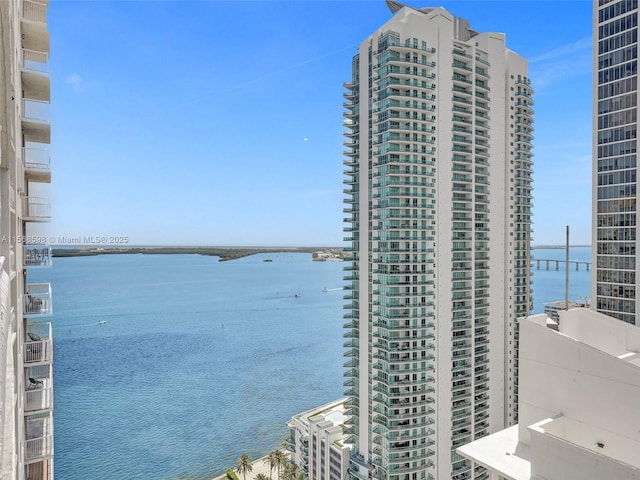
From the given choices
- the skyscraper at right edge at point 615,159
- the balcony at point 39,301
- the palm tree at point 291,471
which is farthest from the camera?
the palm tree at point 291,471

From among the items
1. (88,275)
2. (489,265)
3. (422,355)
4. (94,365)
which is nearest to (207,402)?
(94,365)

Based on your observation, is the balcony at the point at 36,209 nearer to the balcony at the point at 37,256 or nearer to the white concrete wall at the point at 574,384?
the balcony at the point at 37,256

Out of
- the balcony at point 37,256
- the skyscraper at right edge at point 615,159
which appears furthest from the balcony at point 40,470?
the skyscraper at right edge at point 615,159

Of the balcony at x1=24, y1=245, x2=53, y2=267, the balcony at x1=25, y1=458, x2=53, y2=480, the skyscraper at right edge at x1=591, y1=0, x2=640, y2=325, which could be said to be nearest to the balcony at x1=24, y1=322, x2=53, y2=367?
the balcony at x1=24, y1=245, x2=53, y2=267

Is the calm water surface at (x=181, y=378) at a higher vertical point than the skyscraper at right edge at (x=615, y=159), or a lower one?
lower

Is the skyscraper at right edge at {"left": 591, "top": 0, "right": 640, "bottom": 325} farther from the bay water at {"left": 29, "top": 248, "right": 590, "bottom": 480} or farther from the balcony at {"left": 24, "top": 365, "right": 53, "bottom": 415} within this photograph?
the bay water at {"left": 29, "top": 248, "right": 590, "bottom": 480}

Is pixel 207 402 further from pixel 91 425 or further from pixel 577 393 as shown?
pixel 577 393
